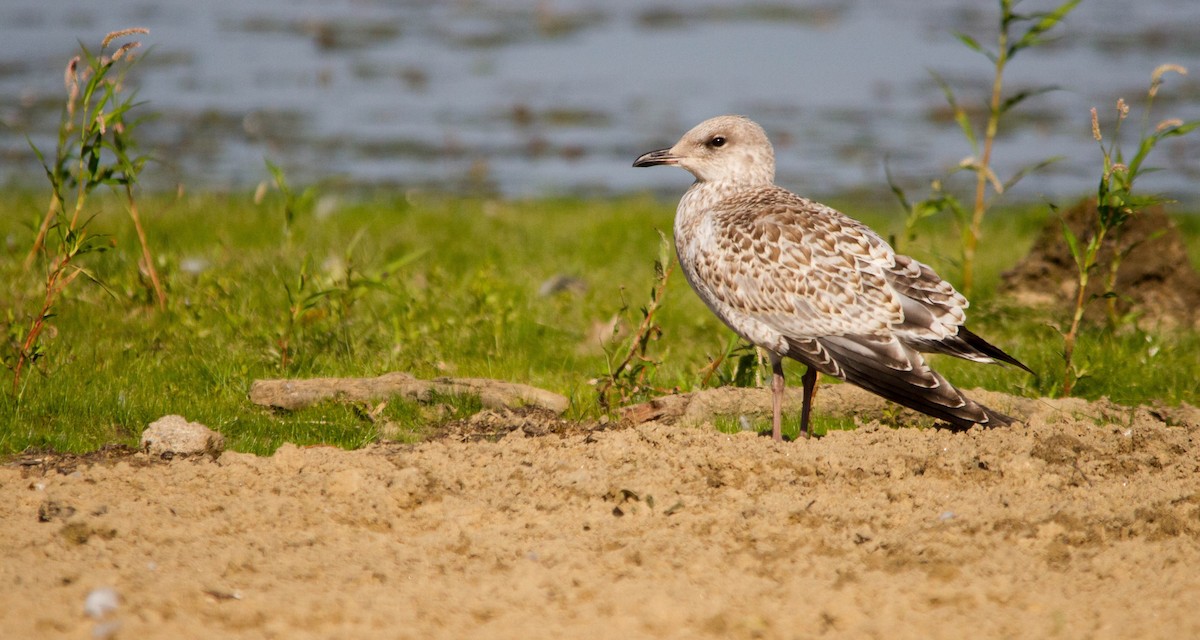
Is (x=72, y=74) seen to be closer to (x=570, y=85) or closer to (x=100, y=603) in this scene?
(x=100, y=603)

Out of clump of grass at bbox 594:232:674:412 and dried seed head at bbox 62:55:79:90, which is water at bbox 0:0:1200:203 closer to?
clump of grass at bbox 594:232:674:412

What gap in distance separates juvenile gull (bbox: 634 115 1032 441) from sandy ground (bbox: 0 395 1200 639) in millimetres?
269

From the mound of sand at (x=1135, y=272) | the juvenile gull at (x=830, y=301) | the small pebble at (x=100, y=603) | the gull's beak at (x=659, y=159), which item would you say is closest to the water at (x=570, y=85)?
the mound of sand at (x=1135, y=272)

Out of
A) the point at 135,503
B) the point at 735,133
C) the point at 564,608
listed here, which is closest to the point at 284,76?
the point at 735,133

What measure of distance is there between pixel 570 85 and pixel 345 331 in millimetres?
11139

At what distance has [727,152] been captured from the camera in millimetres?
5867

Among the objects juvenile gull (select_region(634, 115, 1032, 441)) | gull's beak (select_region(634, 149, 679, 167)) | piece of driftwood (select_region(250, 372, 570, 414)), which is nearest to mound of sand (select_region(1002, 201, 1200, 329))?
juvenile gull (select_region(634, 115, 1032, 441))

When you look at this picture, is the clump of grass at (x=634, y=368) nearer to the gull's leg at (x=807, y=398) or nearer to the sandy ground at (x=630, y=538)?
the sandy ground at (x=630, y=538)

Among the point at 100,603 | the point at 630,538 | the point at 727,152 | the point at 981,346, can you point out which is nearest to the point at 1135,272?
the point at 981,346

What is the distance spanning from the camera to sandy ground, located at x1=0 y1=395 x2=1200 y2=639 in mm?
3574

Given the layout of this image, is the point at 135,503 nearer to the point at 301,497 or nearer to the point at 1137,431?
the point at 301,497

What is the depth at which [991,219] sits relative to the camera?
36.4 ft

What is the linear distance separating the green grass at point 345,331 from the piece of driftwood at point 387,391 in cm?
8

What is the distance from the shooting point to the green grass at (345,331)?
5.68 metres
